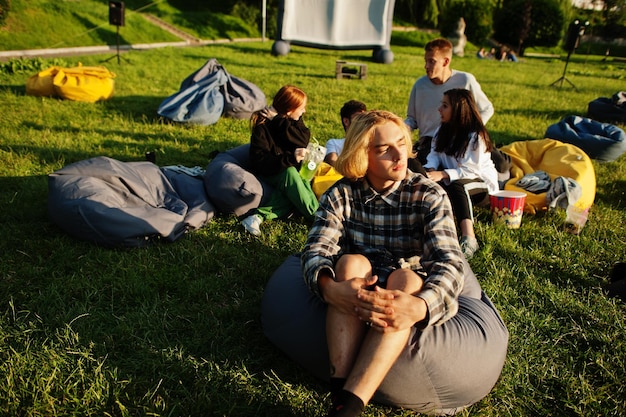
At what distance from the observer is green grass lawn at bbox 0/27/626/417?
2.44 meters

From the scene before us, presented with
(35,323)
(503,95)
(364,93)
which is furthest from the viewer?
(503,95)

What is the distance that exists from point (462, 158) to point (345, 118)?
1.23 meters

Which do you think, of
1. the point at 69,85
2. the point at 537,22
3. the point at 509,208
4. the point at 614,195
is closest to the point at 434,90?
the point at 509,208

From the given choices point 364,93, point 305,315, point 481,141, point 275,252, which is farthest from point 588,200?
point 364,93

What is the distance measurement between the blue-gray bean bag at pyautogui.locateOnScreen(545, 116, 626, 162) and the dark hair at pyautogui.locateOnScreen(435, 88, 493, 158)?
3027 mm

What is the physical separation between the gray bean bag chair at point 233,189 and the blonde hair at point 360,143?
192 centimetres

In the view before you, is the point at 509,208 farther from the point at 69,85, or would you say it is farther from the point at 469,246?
the point at 69,85

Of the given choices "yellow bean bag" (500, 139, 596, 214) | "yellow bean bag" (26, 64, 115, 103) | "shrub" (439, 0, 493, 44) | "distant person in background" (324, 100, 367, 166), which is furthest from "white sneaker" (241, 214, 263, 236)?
"shrub" (439, 0, 493, 44)

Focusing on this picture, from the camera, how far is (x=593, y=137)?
660 centimetres

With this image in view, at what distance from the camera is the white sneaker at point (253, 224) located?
4.19 metres

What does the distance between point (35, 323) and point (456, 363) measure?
2480 millimetres

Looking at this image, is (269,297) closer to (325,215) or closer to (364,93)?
(325,215)

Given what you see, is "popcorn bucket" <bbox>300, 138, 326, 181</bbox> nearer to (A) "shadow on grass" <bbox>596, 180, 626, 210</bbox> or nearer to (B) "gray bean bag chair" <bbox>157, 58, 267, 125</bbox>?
(B) "gray bean bag chair" <bbox>157, 58, 267, 125</bbox>

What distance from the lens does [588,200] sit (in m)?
4.89
